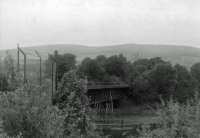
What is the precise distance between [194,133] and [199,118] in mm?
1123

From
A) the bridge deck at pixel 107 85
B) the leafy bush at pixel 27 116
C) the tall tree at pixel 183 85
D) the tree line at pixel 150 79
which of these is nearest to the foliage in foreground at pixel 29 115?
the leafy bush at pixel 27 116

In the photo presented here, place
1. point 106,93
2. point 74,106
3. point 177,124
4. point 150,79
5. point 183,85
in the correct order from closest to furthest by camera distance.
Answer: point 177,124, point 74,106, point 106,93, point 183,85, point 150,79

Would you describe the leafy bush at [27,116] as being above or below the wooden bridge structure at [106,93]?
above

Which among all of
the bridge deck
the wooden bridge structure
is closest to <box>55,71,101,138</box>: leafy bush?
the wooden bridge structure

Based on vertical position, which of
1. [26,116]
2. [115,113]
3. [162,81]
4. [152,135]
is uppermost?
[26,116]

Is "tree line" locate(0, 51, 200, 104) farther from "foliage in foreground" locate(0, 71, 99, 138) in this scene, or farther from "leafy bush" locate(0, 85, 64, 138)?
"leafy bush" locate(0, 85, 64, 138)

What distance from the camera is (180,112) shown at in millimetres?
14305

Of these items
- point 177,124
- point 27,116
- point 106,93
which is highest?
point 27,116

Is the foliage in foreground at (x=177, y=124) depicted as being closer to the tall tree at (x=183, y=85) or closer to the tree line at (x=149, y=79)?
the tall tree at (x=183, y=85)

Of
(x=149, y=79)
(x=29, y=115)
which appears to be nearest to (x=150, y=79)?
(x=149, y=79)

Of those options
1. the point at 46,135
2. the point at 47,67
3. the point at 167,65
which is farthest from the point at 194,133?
the point at 167,65

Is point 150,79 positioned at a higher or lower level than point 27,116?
lower

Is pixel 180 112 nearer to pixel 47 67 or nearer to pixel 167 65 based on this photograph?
pixel 47 67

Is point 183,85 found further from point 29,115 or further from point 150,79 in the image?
point 29,115
